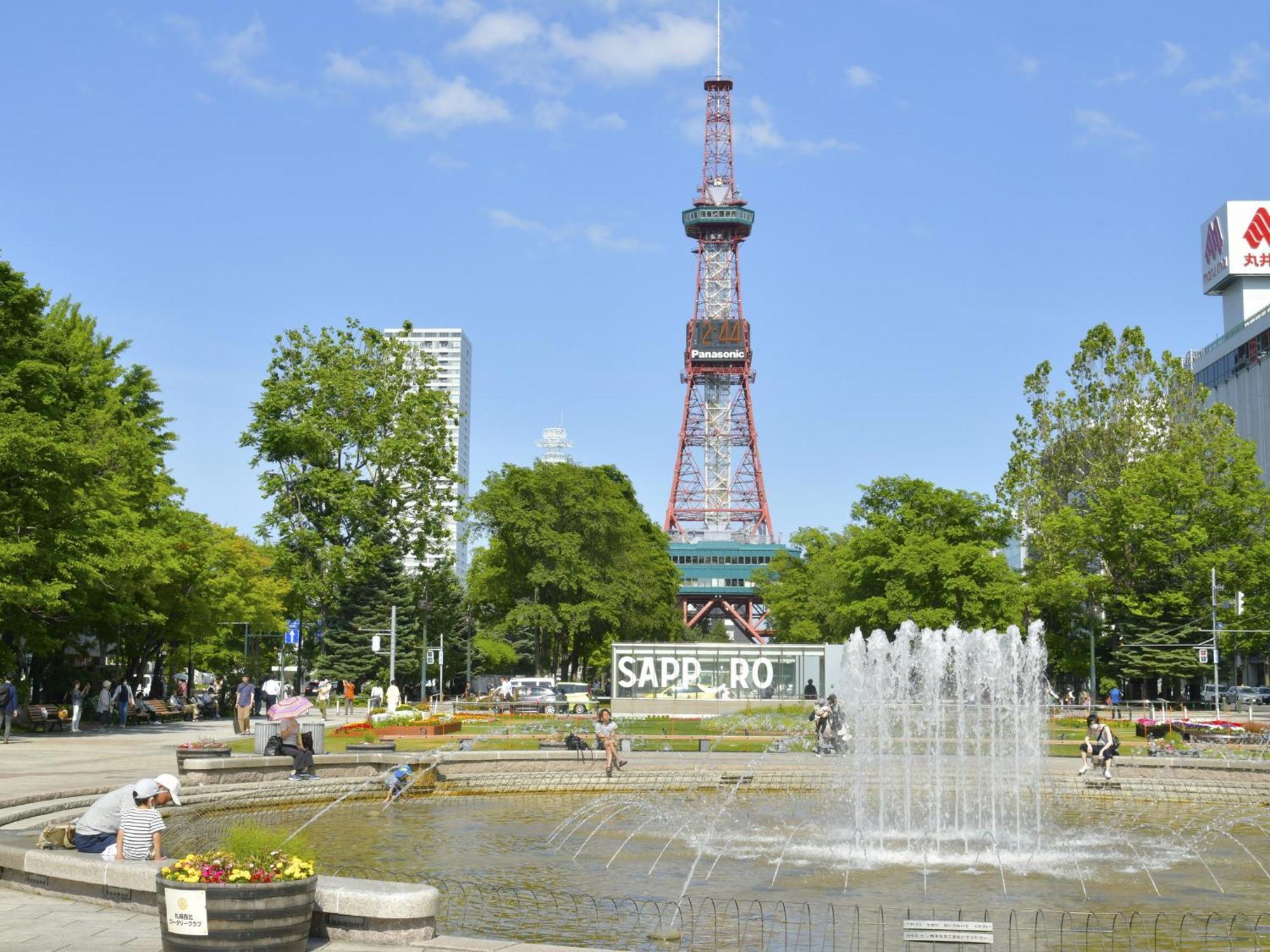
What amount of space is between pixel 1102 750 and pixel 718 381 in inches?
5727

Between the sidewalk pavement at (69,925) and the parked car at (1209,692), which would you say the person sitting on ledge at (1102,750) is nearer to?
the sidewalk pavement at (69,925)

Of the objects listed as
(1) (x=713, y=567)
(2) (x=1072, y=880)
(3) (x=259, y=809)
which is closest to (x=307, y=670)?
(3) (x=259, y=809)

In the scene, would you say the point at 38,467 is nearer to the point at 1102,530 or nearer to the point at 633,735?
the point at 633,735

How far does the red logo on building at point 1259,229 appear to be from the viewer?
4168 inches

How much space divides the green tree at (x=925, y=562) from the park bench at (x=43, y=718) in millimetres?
40210

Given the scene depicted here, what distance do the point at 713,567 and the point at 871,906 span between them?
141 metres

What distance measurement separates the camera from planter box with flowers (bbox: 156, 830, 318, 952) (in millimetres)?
9625

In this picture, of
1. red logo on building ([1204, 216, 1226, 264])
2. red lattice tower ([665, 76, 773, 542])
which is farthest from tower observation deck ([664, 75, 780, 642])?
red logo on building ([1204, 216, 1226, 264])

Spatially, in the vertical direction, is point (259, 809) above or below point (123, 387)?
below

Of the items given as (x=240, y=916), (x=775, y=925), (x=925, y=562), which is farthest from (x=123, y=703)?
(x=925, y=562)

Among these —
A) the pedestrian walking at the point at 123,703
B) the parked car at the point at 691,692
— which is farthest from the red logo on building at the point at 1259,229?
the pedestrian walking at the point at 123,703

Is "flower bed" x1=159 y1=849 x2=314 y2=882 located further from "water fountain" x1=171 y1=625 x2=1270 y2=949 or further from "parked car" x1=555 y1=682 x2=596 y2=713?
"parked car" x1=555 y1=682 x2=596 y2=713

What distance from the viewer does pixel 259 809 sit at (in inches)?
869

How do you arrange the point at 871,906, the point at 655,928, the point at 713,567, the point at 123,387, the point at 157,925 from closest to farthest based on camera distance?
the point at 157,925 < the point at 655,928 < the point at 871,906 < the point at 123,387 < the point at 713,567
